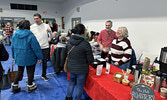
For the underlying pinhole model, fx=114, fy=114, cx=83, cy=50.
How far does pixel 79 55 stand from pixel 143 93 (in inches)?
34.6

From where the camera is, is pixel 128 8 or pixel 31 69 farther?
pixel 128 8

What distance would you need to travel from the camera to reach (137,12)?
3111 millimetres

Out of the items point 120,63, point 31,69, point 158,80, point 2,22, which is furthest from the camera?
point 2,22

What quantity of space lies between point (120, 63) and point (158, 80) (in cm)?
75

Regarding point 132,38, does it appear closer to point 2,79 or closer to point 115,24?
point 115,24

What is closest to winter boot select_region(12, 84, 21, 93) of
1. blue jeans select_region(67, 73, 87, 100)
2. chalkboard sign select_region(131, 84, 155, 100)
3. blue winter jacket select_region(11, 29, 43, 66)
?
blue winter jacket select_region(11, 29, 43, 66)

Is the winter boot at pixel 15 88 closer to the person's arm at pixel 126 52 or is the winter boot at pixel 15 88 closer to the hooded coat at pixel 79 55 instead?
the hooded coat at pixel 79 55

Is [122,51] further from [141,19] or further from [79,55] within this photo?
[141,19]

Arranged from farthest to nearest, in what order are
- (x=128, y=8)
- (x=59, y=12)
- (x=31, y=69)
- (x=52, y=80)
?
(x=59, y=12) < (x=128, y=8) < (x=52, y=80) < (x=31, y=69)

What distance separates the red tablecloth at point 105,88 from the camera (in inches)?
47.6

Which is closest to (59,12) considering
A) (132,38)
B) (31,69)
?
(132,38)

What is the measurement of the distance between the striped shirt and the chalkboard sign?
37.1 inches

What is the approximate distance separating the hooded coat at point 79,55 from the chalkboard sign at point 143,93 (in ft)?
2.34

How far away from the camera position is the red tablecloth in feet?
3.97
